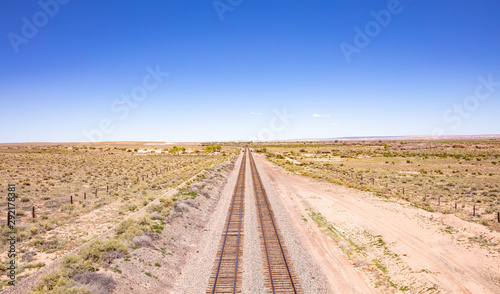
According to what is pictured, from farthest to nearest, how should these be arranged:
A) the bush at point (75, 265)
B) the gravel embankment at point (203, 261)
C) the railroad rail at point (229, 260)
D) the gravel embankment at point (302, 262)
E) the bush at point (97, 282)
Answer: the gravel embankment at point (302, 262) < the gravel embankment at point (203, 261) < the railroad rail at point (229, 260) < the bush at point (75, 265) < the bush at point (97, 282)

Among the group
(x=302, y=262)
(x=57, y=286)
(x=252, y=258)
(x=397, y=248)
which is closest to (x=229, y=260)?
(x=252, y=258)

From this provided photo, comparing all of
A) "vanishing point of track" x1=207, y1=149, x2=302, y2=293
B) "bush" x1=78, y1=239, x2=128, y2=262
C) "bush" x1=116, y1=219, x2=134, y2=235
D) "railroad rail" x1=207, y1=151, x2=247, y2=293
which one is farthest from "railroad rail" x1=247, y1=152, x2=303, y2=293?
"bush" x1=116, y1=219, x2=134, y2=235

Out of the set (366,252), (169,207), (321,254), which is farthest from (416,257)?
(169,207)

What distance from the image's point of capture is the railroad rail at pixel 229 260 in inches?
473

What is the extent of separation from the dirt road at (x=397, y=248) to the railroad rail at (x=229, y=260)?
14.7 ft

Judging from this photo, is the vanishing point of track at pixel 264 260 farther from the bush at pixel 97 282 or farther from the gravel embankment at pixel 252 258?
the bush at pixel 97 282

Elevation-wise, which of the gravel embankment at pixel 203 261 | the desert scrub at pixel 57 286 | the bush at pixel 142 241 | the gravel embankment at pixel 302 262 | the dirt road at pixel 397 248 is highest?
the desert scrub at pixel 57 286

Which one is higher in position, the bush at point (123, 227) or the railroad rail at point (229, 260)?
the bush at point (123, 227)

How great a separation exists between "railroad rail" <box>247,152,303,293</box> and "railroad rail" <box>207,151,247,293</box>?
1.42 m

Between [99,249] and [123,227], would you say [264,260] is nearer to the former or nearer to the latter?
[99,249]

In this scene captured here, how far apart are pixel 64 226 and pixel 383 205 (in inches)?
1060

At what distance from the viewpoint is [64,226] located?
18031 mm

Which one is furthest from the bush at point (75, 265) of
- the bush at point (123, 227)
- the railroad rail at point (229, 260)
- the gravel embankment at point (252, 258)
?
the gravel embankment at point (252, 258)

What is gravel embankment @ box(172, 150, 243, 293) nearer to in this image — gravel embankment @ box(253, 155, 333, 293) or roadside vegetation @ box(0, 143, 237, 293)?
roadside vegetation @ box(0, 143, 237, 293)
